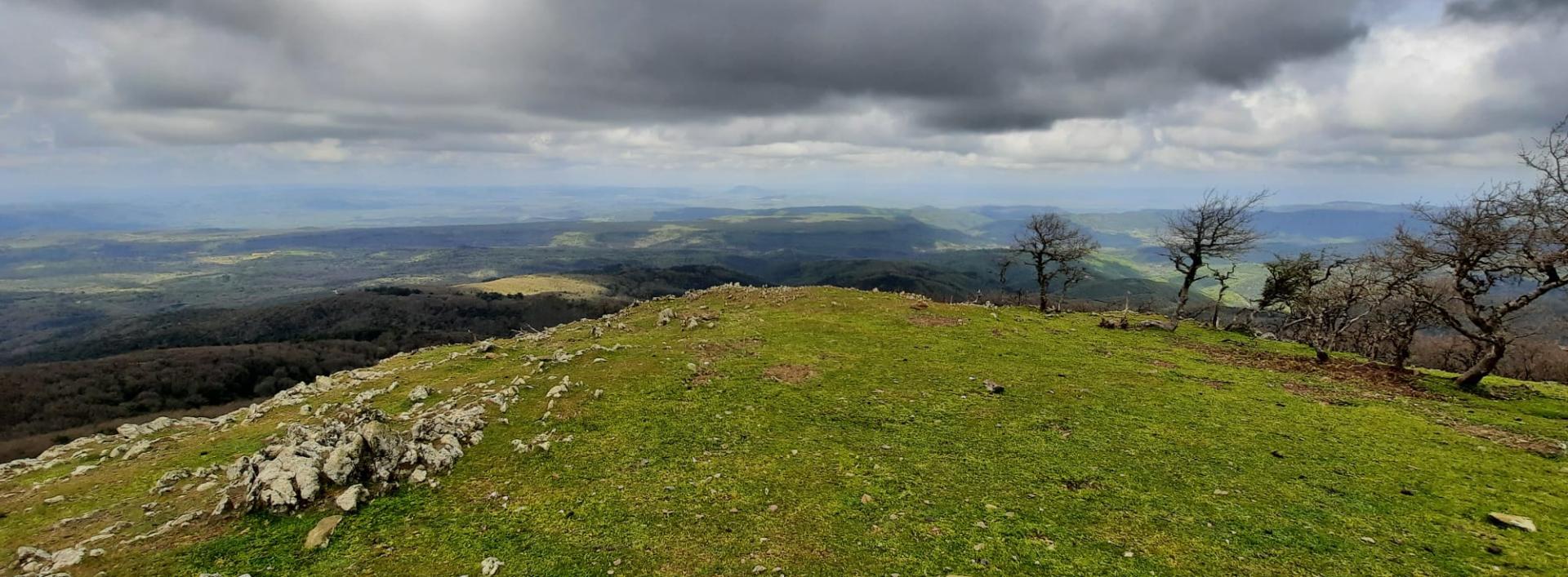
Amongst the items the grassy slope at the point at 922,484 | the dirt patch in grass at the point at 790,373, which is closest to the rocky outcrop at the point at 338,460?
the grassy slope at the point at 922,484

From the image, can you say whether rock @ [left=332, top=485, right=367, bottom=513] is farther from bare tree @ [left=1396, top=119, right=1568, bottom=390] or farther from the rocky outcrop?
bare tree @ [left=1396, top=119, right=1568, bottom=390]

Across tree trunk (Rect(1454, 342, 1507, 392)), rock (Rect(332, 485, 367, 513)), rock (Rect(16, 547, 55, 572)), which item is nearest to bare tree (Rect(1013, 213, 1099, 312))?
tree trunk (Rect(1454, 342, 1507, 392))

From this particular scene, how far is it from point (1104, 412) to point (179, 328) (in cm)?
27502

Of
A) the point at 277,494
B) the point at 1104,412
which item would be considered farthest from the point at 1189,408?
the point at 277,494

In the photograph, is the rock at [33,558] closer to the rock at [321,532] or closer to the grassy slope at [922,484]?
the grassy slope at [922,484]

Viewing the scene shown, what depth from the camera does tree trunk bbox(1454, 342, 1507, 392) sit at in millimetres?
18734

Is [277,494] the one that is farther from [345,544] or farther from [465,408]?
[465,408]

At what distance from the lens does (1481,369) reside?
1944 centimetres

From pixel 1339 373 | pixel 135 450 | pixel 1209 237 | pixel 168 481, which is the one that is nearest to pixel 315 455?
pixel 168 481

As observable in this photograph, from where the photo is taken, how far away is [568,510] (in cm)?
1229

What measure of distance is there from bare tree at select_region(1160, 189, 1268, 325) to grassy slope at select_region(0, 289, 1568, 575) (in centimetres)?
1385

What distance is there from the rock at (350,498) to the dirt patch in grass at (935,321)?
22898 mm

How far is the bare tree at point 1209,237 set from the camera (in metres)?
34.7

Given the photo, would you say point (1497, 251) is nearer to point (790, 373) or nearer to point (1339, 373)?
point (1339, 373)
